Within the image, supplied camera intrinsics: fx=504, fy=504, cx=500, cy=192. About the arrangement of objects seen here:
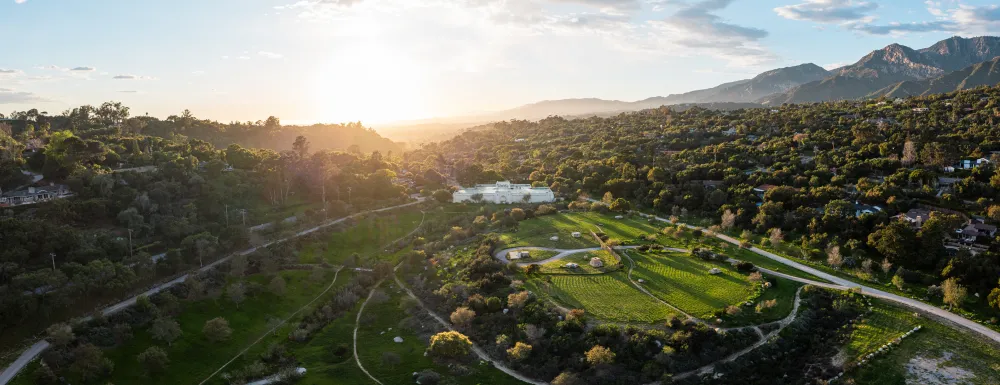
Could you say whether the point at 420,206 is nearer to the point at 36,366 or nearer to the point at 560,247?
the point at 560,247

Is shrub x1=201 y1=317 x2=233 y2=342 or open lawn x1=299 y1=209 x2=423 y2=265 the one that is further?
open lawn x1=299 y1=209 x2=423 y2=265

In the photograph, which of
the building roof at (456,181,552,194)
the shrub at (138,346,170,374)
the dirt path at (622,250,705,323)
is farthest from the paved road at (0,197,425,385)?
the dirt path at (622,250,705,323)

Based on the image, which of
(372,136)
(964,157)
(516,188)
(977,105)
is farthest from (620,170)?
(372,136)

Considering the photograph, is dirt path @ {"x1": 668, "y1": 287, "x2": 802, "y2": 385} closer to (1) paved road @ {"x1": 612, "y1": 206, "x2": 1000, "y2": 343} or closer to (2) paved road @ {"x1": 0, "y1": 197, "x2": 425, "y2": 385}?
(1) paved road @ {"x1": 612, "y1": 206, "x2": 1000, "y2": 343}

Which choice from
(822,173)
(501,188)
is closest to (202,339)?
(501,188)

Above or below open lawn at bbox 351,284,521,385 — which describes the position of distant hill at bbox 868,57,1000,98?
above
